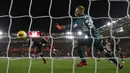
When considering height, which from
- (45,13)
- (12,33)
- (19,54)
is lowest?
(19,54)

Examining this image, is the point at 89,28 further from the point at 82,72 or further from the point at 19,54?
the point at 19,54

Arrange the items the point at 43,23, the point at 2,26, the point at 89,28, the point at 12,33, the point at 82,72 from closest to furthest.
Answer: the point at 82,72 < the point at 89,28 < the point at 43,23 < the point at 12,33 < the point at 2,26

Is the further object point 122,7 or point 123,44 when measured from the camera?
point 123,44

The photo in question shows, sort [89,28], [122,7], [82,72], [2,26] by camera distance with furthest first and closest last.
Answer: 1. [2,26]
2. [122,7]
3. [89,28]
4. [82,72]

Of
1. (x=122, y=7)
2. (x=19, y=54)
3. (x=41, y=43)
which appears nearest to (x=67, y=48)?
(x=19, y=54)

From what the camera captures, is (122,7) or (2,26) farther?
(2,26)

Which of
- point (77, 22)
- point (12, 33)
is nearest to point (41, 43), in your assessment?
point (77, 22)

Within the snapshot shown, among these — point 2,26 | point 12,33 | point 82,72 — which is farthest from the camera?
point 2,26

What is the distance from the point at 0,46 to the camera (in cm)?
3161

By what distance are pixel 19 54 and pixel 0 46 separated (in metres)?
2.16

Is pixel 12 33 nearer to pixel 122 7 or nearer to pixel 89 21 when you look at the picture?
pixel 122 7

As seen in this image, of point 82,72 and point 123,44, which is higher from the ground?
point 82,72

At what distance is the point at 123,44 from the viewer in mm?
30422

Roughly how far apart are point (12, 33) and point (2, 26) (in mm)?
2958
